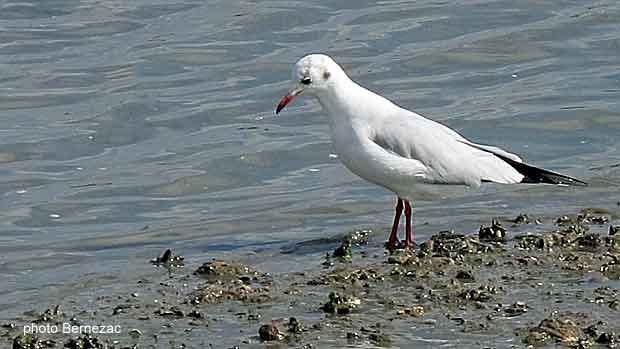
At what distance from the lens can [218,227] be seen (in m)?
10.1

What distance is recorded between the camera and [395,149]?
30.0 feet

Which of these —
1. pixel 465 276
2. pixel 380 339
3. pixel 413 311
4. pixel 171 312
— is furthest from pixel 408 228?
pixel 380 339

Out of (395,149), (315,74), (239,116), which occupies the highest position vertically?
(315,74)

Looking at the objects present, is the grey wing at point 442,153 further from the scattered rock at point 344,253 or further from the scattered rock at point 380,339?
the scattered rock at point 380,339

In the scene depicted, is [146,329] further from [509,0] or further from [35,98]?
[509,0]

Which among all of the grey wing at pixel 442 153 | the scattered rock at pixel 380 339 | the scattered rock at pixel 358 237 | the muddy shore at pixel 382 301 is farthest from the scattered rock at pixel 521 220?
the scattered rock at pixel 380 339

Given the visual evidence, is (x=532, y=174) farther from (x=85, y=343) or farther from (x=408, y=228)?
(x=85, y=343)

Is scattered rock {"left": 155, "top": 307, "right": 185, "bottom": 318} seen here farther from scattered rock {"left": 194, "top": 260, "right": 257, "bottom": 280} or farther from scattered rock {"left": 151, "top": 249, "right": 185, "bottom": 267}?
scattered rock {"left": 151, "top": 249, "right": 185, "bottom": 267}

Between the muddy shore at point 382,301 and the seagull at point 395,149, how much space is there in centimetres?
34

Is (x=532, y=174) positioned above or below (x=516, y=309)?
above

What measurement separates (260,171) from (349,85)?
6.85 feet

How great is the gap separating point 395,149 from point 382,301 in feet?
5.14

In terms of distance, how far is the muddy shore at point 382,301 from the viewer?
282 inches

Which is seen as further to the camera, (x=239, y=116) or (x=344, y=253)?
(x=239, y=116)
